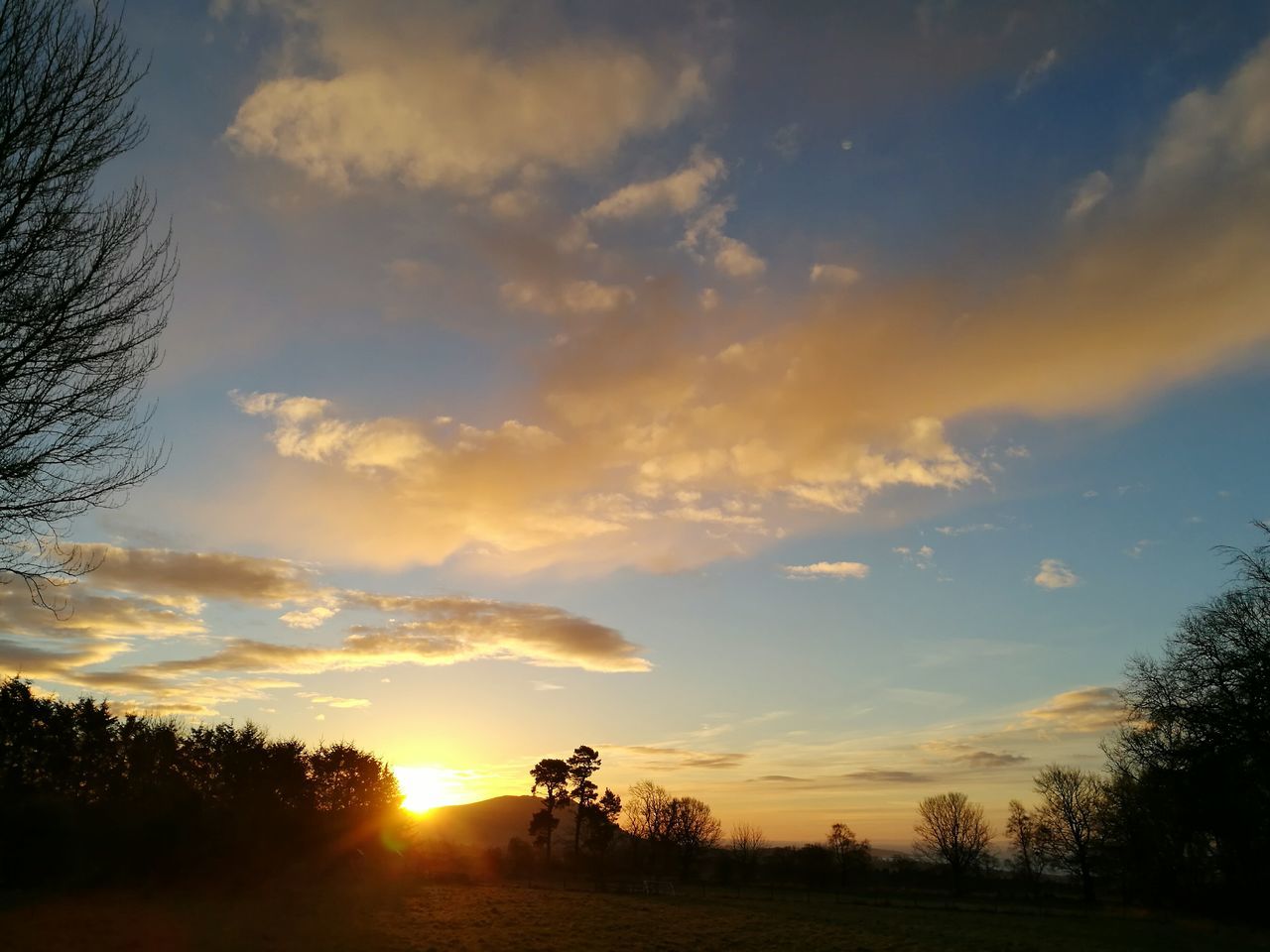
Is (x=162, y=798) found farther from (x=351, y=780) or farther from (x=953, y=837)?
(x=953, y=837)

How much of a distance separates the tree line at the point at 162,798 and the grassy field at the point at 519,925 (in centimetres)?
319

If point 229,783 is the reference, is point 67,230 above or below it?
above

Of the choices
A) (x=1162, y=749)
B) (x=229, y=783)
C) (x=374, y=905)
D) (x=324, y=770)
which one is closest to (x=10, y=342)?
(x=374, y=905)

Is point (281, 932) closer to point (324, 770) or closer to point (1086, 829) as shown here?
point (324, 770)

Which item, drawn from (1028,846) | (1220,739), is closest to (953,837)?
(1028,846)

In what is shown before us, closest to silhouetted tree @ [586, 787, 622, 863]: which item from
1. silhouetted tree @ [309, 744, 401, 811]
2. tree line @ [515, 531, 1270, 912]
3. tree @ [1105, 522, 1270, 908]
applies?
tree line @ [515, 531, 1270, 912]

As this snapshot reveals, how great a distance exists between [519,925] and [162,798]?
21581 mm

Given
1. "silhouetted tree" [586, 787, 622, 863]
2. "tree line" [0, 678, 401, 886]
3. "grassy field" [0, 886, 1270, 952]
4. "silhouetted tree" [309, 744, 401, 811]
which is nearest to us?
"grassy field" [0, 886, 1270, 952]

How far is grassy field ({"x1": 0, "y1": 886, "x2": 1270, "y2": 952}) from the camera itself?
2278cm

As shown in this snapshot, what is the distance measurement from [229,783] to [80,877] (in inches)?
580

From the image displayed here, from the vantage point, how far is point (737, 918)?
37.0 metres

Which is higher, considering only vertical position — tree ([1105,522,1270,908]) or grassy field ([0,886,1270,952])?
tree ([1105,522,1270,908])

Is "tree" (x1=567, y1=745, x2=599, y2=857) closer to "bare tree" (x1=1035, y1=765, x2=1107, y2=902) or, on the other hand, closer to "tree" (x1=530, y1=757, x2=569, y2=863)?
"tree" (x1=530, y1=757, x2=569, y2=863)

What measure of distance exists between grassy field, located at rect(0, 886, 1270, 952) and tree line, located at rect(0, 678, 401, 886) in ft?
10.5
